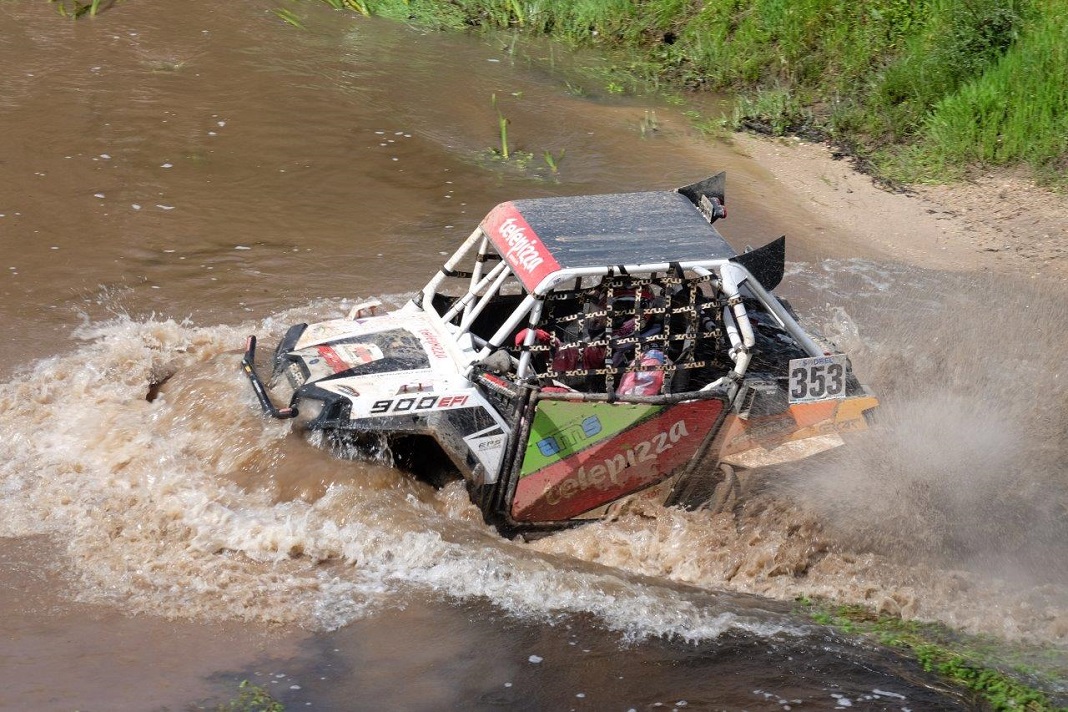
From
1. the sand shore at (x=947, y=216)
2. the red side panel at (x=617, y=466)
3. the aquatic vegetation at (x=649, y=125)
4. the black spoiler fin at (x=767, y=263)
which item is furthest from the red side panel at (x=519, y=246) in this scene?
the aquatic vegetation at (x=649, y=125)

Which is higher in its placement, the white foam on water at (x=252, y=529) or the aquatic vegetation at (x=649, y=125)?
the aquatic vegetation at (x=649, y=125)

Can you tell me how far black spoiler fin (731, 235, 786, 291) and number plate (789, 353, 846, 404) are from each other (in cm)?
51

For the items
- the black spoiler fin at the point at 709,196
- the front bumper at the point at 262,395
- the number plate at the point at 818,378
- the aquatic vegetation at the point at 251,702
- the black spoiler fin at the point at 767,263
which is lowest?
the aquatic vegetation at the point at 251,702

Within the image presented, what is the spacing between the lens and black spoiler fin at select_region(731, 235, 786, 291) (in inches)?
266

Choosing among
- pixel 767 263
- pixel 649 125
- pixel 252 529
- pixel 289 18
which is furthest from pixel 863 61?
pixel 252 529

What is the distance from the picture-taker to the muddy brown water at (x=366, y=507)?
5.74 meters

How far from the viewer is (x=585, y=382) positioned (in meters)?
6.88

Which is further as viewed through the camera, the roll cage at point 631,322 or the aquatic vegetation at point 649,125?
the aquatic vegetation at point 649,125

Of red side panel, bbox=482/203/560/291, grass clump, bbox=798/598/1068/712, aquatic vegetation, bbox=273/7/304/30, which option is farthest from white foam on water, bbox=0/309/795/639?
aquatic vegetation, bbox=273/7/304/30

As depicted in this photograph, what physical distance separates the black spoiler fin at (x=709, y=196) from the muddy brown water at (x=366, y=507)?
1.79 metres

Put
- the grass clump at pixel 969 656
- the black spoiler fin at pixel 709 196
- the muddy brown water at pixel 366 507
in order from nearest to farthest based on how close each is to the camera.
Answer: the muddy brown water at pixel 366 507 → the grass clump at pixel 969 656 → the black spoiler fin at pixel 709 196

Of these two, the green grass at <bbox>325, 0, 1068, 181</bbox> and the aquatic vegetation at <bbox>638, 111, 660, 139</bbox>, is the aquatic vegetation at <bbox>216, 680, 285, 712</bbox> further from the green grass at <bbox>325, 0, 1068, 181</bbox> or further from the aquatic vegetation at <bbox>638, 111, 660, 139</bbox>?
the green grass at <bbox>325, 0, 1068, 181</bbox>

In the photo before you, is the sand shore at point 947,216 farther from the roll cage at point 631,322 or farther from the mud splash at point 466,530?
the roll cage at point 631,322

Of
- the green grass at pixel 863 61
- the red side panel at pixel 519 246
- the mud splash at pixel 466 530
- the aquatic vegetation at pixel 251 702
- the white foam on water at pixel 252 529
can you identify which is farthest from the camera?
the green grass at pixel 863 61
